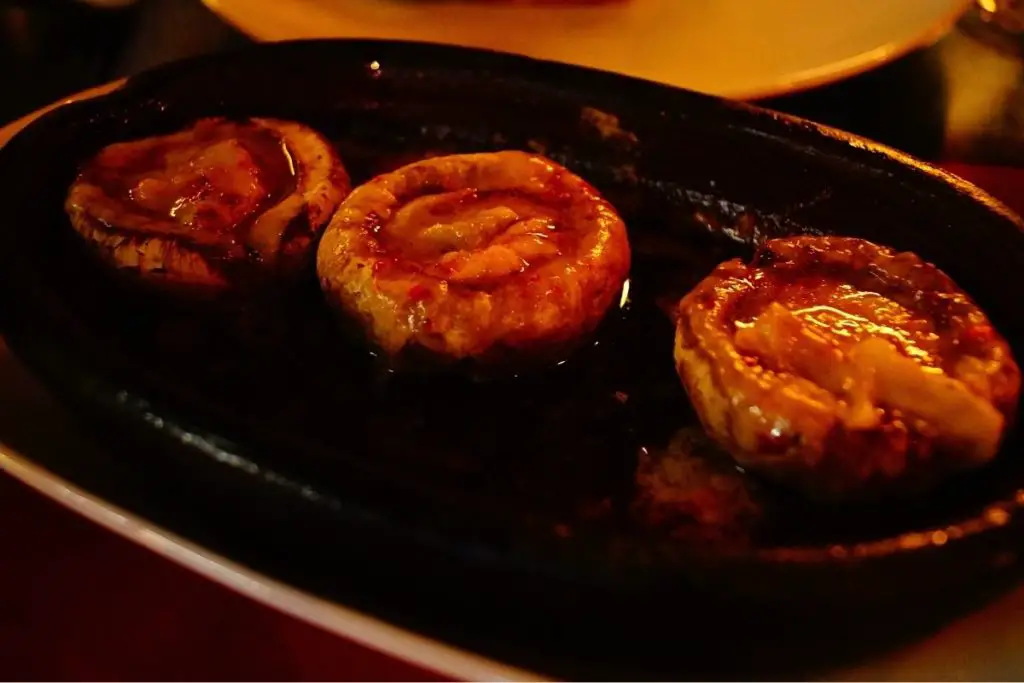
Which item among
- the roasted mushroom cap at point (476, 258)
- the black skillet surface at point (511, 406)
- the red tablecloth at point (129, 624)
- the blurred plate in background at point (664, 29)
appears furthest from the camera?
the blurred plate in background at point (664, 29)

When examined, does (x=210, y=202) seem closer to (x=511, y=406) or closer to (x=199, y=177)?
(x=199, y=177)

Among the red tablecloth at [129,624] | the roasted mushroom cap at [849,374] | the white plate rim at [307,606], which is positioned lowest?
the red tablecloth at [129,624]

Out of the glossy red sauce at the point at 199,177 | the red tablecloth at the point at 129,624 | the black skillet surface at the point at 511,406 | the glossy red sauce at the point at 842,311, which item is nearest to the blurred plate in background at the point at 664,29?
the black skillet surface at the point at 511,406

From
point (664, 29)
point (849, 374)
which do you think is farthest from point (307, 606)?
point (664, 29)

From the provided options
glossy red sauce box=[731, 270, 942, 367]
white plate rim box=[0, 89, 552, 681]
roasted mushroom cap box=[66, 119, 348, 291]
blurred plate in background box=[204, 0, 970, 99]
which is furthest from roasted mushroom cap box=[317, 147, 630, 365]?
blurred plate in background box=[204, 0, 970, 99]

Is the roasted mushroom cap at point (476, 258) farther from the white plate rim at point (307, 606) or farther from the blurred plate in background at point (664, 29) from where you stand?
the blurred plate in background at point (664, 29)

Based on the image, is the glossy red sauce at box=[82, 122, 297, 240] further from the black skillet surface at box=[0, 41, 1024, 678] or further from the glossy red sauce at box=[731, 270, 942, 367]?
the glossy red sauce at box=[731, 270, 942, 367]

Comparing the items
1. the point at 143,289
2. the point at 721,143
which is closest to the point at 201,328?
the point at 143,289
